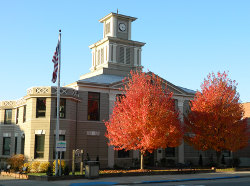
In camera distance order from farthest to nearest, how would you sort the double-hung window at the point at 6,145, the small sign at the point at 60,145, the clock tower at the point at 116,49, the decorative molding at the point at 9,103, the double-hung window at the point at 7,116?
the clock tower at the point at 116,49
the double-hung window at the point at 7,116
the decorative molding at the point at 9,103
the double-hung window at the point at 6,145
the small sign at the point at 60,145

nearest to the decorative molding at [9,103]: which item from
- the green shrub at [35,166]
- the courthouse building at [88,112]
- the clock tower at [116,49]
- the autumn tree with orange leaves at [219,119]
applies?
the courthouse building at [88,112]

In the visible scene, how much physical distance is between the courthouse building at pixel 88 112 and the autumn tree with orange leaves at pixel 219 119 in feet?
8.76

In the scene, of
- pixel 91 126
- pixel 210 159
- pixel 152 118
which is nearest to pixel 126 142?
pixel 152 118

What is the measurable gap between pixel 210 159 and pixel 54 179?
81.4ft

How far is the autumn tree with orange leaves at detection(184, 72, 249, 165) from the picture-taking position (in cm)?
3406

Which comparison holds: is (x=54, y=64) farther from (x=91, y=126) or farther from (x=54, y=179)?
(x=91, y=126)

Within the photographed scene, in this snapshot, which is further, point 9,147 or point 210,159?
point 210,159

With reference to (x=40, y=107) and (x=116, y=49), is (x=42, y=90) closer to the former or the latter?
(x=40, y=107)

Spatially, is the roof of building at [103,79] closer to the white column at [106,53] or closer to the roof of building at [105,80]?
the roof of building at [105,80]

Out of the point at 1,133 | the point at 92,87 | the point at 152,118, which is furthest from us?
the point at 1,133

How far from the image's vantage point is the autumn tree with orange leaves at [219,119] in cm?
3406

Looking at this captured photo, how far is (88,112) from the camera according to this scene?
3616cm

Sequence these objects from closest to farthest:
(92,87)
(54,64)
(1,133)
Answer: (54,64) < (92,87) < (1,133)

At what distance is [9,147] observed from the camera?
38.5m
